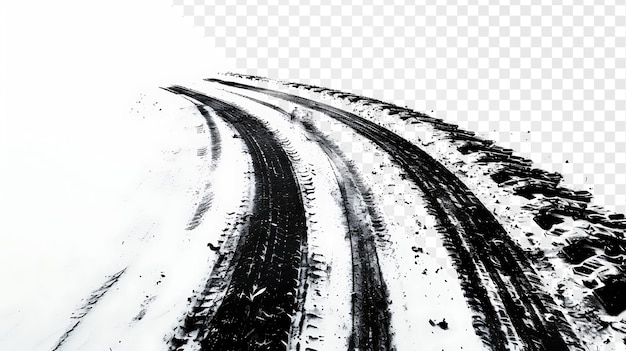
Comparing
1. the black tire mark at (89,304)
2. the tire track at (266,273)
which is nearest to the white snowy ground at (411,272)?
the tire track at (266,273)

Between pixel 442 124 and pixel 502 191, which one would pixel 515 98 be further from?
pixel 502 191

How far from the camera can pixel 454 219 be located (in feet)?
26.4

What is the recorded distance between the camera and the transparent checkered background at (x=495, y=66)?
11328 mm

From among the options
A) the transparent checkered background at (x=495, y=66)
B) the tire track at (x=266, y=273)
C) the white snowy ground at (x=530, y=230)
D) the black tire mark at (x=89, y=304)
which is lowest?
the black tire mark at (x=89, y=304)

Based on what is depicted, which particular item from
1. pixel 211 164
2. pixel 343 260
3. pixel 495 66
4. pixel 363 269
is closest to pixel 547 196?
pixel 363 269

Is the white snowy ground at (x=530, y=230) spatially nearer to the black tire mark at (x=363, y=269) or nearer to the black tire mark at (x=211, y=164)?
the black tire mark at (x=363, y=269)

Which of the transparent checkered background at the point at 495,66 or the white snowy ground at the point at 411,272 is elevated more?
the transparent checkered background at the point at 495,66

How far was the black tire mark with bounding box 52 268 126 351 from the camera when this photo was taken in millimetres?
6039

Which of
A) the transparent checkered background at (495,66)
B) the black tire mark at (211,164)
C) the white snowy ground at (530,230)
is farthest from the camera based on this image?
the transparent checkered background at (495,66)

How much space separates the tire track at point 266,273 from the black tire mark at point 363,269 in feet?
3.65

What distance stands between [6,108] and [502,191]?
20271mm

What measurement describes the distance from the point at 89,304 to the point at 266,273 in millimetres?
3555

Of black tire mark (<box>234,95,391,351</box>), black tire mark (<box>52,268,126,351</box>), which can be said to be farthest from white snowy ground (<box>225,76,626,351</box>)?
black tire mark (<box>52,268,126,351</box>)

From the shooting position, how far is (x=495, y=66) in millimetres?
19953
